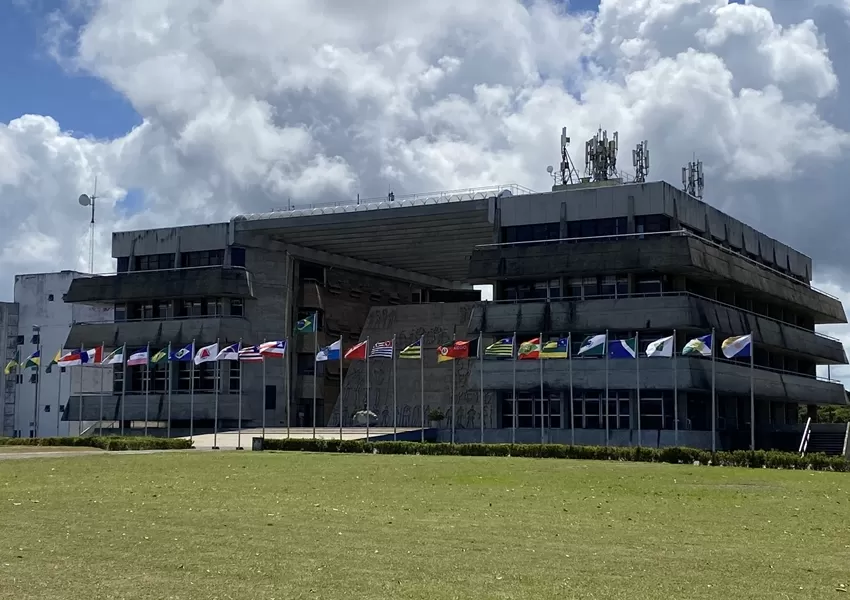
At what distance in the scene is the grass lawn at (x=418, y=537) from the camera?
16250mm

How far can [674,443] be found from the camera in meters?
75.2

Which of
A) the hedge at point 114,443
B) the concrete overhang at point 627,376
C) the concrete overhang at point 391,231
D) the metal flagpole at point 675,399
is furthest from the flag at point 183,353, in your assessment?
the metal flagpole at point 675,399

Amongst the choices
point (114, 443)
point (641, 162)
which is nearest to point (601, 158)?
point (641, 162)

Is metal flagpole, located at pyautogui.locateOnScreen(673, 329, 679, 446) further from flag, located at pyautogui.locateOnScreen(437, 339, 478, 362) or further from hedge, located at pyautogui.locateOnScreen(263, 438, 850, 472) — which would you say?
hedge, located at pyautogui.locateOnScreen(263, 438, 850, 472)

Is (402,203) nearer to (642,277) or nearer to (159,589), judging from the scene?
(642,277)

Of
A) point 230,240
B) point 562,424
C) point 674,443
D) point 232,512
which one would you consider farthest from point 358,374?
point 232,512

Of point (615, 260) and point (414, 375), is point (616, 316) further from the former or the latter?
point (414, 375)

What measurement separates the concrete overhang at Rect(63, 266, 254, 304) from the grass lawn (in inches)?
2182

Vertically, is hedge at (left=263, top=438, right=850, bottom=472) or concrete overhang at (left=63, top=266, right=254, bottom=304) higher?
Answer: concrete overhang at (left=63, top=266, right=254, bottom=304)

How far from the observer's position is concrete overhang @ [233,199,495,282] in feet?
281

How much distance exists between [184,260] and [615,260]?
129ft

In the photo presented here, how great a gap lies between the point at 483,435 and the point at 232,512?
54.7m

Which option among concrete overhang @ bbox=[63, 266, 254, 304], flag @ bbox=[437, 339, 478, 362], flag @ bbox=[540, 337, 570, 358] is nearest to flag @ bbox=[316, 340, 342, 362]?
flag @ bbox=[437, 339, 478, 362]

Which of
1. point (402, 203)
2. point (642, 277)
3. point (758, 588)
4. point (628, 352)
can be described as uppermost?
point (402, 203)
